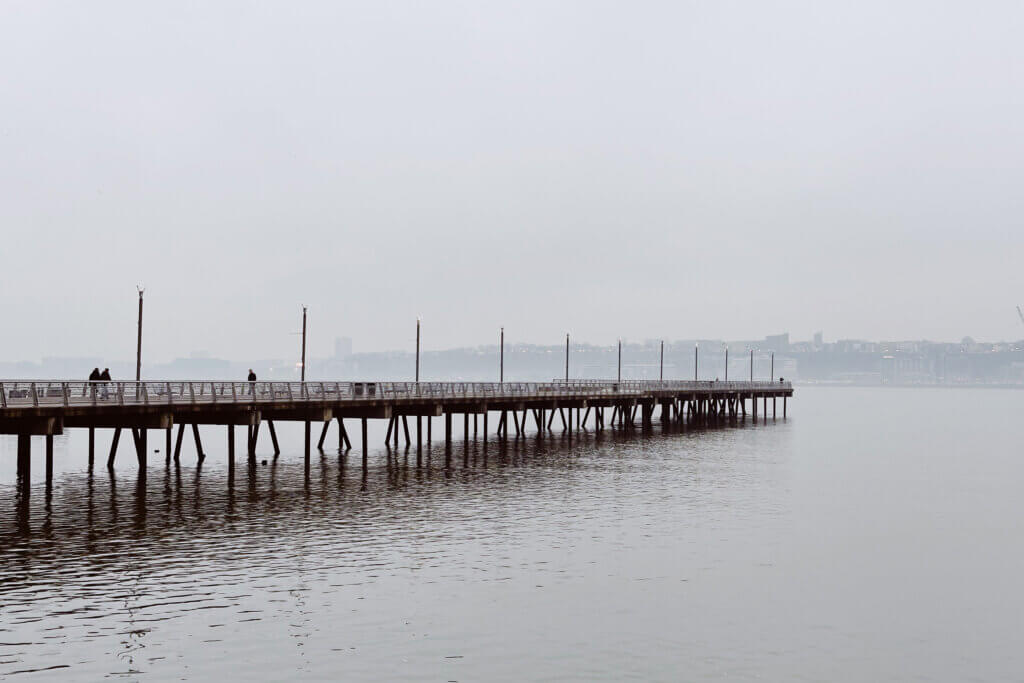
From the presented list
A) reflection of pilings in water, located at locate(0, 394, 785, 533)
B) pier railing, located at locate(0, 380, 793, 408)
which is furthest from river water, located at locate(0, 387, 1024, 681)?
pier railing, located at locate(0, 380, 793, 408)

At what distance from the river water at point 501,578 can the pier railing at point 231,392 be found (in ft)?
12.9

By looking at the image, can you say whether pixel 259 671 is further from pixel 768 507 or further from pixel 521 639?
pixel 768 507

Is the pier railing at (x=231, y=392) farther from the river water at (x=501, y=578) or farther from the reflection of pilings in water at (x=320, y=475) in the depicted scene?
the river water at (x=501, y=578)

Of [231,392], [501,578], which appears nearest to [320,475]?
[231,392]

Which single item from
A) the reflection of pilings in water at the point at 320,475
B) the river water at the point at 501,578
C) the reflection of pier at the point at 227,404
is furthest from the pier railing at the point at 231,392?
the river water at the point at 501,578

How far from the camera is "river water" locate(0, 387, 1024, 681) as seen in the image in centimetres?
2103

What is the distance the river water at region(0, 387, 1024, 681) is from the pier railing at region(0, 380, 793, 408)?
12.9ft

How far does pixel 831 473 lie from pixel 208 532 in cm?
4010

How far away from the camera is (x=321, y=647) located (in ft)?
70.2

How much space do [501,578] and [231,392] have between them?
26957mm

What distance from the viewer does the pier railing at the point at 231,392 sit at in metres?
40.9

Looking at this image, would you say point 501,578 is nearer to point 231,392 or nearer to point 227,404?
point 227,404

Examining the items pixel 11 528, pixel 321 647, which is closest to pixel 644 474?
pixel 11 528

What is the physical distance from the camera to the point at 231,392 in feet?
168
